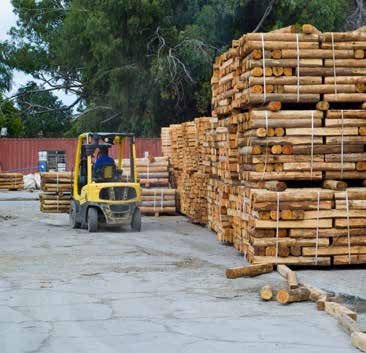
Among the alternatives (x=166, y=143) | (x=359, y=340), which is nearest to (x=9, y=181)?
(x=166, y=143)

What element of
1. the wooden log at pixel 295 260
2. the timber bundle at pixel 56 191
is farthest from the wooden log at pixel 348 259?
the timber bundle at pixel 56 191

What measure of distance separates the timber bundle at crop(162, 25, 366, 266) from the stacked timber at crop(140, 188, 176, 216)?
9.78 metres

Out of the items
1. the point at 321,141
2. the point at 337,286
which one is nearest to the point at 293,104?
the point at 321,141

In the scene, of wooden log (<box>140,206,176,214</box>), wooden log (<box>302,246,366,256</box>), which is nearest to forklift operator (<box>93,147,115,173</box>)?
wooden log (<box>140,206,176,214</box>)

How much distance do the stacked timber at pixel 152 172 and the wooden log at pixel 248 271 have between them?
12.5 meters

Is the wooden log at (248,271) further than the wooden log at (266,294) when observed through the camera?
Yes

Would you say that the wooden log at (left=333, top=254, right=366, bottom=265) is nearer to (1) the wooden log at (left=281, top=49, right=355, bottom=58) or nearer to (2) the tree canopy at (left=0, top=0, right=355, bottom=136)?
(1) the wooden log at (left=281, top=49, right=355, bottom=58)

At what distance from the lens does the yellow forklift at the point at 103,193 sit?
1869cm

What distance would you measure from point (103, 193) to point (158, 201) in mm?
5622

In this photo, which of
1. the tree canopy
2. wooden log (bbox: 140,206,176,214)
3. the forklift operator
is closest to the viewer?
the forklift operator

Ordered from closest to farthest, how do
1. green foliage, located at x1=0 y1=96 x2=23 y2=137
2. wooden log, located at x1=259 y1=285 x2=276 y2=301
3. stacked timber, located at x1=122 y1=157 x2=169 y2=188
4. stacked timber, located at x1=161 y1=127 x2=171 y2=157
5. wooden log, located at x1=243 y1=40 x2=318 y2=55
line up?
wooden log, located at x1=259 y1=285 x2=276 y2=301 < wooden log, located at x1=243 y1=40 x2=318 y2=55 < stacked timber, located at x1=122 y1=157 x2=169 y2=188 < stacked timber, located at x1=161 y1=127 x2=171 y2=157 < green foliage, located at x1=0 y1=96 x2=23 y2=137

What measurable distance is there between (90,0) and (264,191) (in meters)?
33.2

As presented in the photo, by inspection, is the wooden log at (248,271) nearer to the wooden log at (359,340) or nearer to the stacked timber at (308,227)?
the stacked timber at (308,227)

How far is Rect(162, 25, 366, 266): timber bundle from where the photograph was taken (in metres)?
12.7
